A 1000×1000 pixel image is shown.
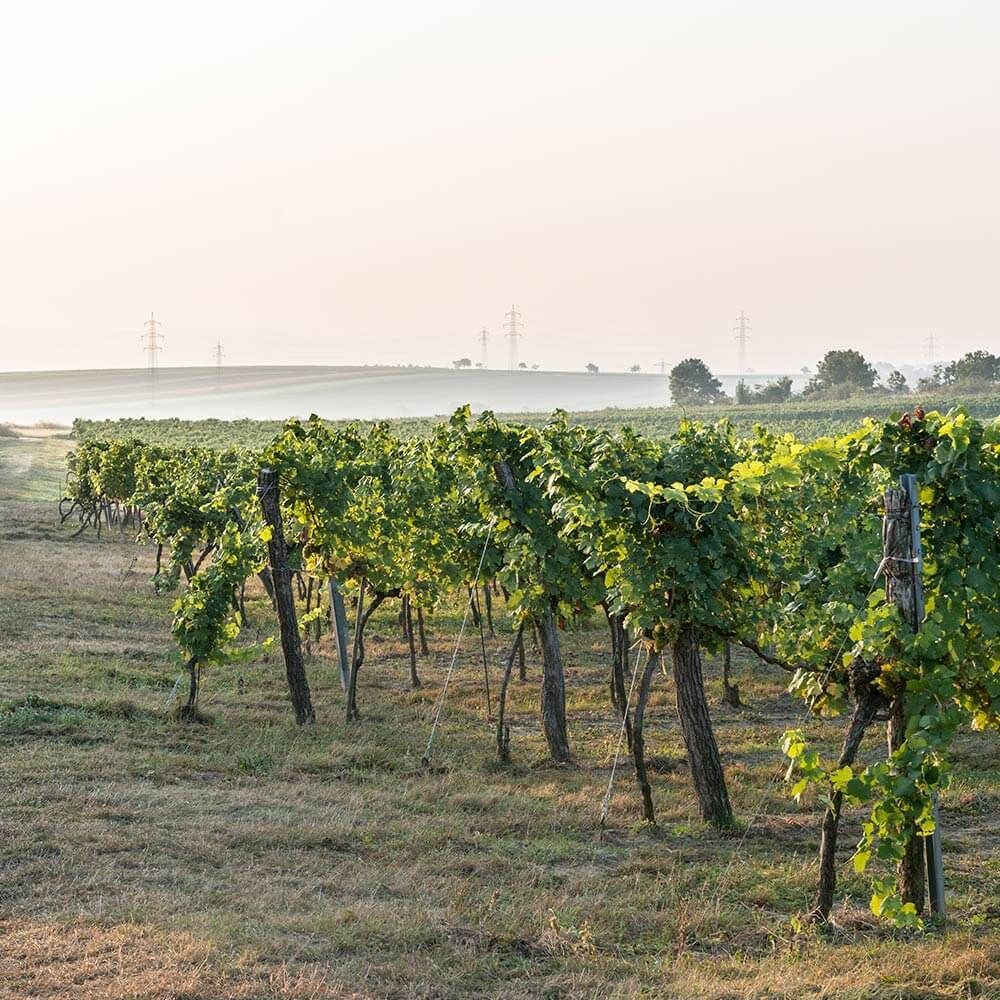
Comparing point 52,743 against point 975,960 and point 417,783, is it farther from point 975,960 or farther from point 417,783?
point 975,960

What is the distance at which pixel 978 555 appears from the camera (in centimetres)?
788

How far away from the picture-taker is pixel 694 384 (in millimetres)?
138875

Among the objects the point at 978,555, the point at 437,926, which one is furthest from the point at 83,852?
the point at 978,555

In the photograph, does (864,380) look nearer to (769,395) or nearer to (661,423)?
(769,395)

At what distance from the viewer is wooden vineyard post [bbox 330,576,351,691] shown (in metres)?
17.5

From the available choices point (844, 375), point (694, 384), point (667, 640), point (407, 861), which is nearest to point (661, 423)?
point (844, 375)

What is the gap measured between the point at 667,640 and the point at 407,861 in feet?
11.0

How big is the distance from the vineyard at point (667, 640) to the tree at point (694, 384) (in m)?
119

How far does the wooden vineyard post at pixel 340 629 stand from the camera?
57.6 feet

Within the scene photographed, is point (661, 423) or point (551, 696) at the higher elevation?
point (661, 423)

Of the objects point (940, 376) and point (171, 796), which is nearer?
point (171, 796)

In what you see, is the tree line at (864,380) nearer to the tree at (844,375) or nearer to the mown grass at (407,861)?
the tree at (844,375)

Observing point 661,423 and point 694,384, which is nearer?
point 661,423

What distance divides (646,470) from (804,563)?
3729 mm
